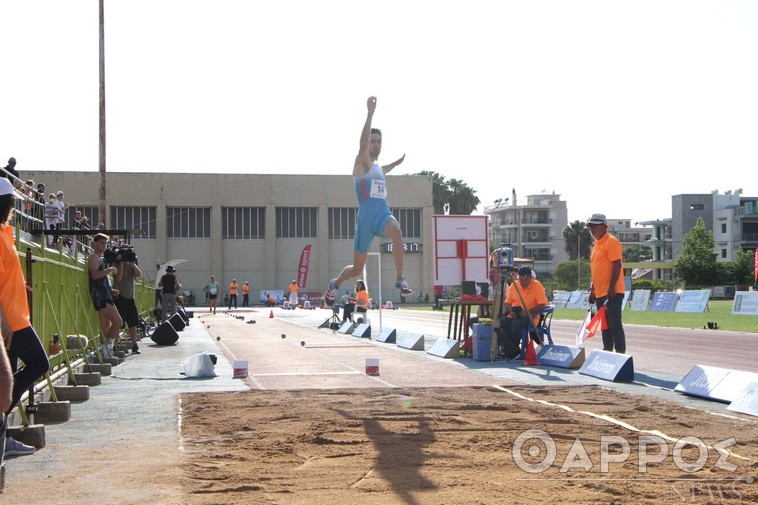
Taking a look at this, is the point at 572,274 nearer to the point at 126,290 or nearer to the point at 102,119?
the point at 102,119

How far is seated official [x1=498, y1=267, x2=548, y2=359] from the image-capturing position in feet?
52.5

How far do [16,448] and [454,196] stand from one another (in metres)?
107

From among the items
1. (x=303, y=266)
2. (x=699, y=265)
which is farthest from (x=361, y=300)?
(x=699, y=265)

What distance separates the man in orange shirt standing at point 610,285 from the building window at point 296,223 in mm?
73997

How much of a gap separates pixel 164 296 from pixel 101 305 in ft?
45.3

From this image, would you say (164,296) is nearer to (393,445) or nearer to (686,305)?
(393,445)

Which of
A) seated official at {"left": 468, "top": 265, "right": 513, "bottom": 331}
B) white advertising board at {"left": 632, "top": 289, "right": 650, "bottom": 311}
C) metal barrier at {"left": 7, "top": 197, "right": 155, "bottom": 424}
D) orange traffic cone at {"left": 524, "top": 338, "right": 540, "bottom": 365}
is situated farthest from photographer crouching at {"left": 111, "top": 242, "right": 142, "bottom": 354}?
white advertising board at {"left": 632, "top": 289, "right": 650, "bottom": 311}

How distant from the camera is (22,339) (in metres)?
6.30

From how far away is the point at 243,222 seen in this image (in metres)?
86.6

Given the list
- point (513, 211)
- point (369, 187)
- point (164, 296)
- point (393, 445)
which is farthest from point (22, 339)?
point (513, 211)

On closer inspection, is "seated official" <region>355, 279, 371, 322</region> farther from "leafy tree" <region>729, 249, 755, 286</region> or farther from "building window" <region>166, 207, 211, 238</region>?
"leafy tree" <region>729, 249, 755, 286</region>

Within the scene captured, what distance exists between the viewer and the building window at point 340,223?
87.6 m

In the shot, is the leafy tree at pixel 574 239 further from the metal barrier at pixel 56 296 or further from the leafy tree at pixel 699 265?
the metal barrier at pixel 56 296

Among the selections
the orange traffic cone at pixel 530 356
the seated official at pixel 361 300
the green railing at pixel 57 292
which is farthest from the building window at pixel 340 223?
the orange traffic cone at pixel 530 356
